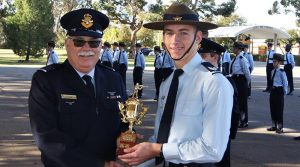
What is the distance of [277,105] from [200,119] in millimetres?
8218

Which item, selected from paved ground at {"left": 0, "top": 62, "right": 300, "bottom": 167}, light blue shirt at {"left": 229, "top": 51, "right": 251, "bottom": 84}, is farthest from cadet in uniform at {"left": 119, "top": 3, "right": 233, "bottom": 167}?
light blue shirt at {"left": 229, "top": 51, "right": 251, "bottom": 84}

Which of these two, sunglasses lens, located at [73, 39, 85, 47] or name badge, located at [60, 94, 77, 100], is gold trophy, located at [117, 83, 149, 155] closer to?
name badge, located at [60, 94, 77, 100]

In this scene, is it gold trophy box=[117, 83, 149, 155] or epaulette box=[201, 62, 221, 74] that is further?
gold trophy box=[117, 83, 149, 155]

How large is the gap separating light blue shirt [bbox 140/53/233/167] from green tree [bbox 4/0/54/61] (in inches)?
1512

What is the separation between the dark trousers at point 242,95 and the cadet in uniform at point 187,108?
799 cm

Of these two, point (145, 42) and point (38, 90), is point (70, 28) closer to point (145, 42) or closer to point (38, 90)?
point (38, 90)

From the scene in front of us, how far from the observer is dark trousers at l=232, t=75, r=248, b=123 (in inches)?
417

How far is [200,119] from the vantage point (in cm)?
254

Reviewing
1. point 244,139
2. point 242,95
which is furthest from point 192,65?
point 242,95

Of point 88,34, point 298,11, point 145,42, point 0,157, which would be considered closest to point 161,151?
point 88,34

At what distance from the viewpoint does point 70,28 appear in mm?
3006

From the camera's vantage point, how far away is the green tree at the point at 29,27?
129 ft

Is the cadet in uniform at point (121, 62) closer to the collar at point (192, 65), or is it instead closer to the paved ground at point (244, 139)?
the paved ground at point (244, 139)

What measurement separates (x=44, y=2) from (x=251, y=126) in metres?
33.2
